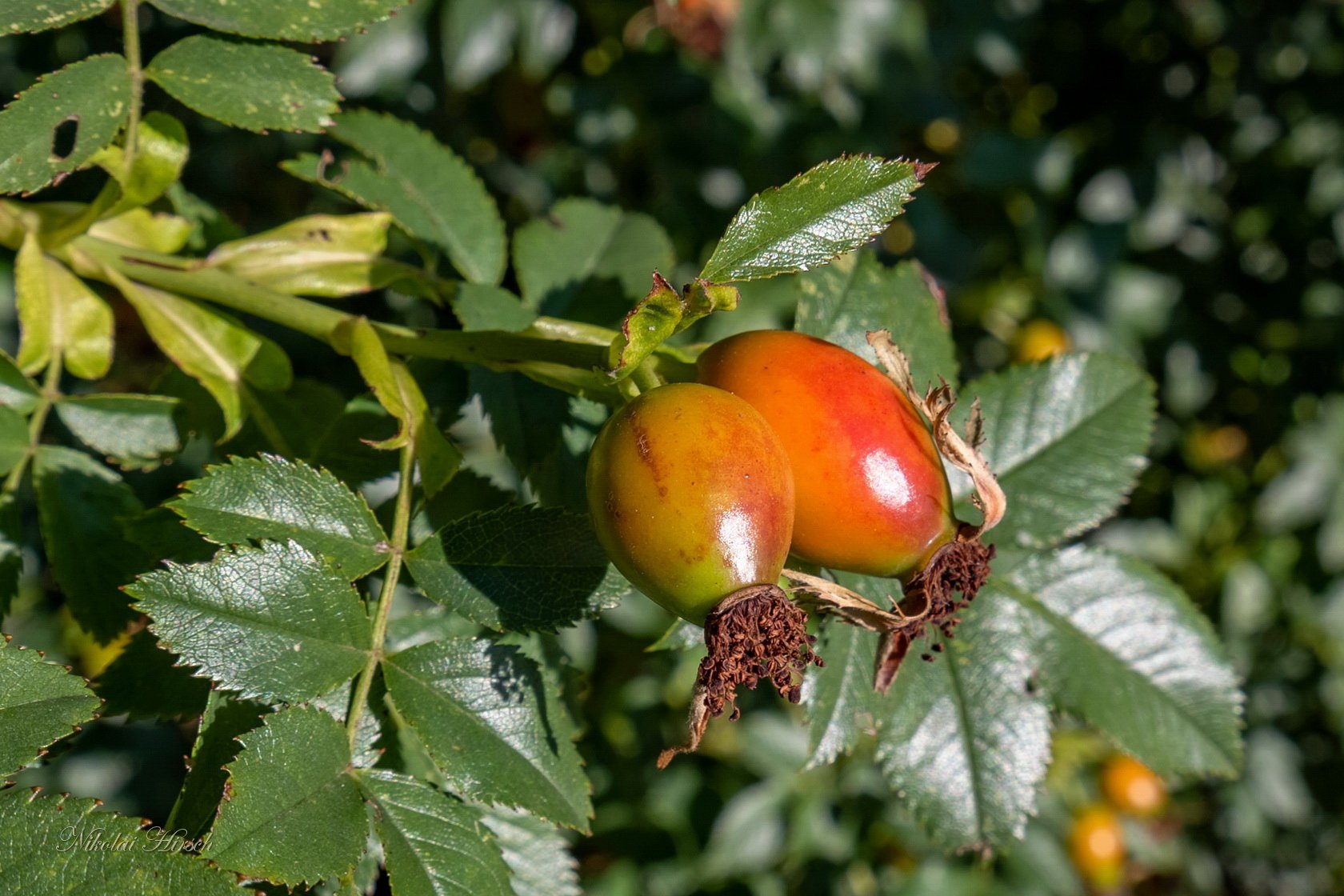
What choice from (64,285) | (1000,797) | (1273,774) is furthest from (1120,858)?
(64,285)

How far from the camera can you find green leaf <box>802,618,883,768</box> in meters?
1.33

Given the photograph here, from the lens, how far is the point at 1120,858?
3.43m

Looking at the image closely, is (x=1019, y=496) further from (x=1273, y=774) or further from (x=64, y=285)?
(x=1273, y=774)

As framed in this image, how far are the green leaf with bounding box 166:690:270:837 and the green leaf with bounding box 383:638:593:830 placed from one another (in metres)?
0.14

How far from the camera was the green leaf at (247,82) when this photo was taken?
4.22 ft

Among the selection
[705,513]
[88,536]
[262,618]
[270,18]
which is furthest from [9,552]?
[705,513]

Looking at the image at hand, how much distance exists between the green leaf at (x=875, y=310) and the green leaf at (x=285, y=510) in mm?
569

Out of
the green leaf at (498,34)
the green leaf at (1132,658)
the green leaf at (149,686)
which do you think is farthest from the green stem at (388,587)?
the green leaf at (498,34)

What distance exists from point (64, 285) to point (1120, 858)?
333 cm

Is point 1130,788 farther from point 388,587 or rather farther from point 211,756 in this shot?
point 211,756

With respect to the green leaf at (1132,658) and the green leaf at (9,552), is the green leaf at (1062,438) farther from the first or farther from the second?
the green leaf at (9,552)

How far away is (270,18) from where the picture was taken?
1257mm

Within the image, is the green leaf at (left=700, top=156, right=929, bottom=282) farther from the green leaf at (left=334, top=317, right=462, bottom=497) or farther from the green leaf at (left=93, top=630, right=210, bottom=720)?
the green leaf at (left=93, top=630, right=210, bottom=720)

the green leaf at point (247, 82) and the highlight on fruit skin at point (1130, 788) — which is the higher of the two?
the green leaf at point (247, 82)
